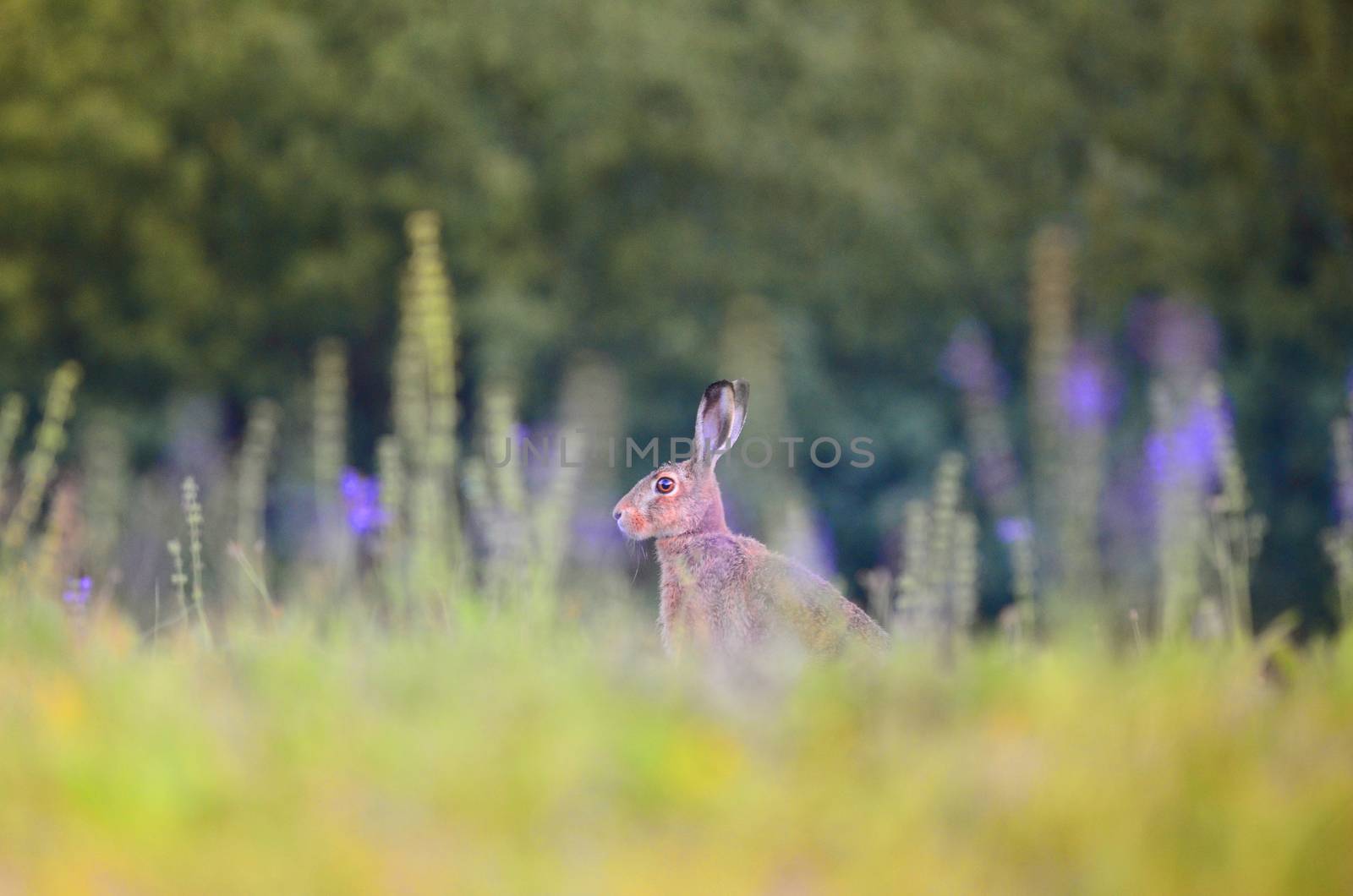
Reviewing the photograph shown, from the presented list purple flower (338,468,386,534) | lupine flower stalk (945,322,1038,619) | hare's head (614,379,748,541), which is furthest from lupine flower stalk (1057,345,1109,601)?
lupine flower stalk (945,322,1038,619)

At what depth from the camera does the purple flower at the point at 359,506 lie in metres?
6.53

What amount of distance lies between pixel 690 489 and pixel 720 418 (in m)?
0.39

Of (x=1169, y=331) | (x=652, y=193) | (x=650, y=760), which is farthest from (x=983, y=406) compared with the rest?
(x=650, y=760)

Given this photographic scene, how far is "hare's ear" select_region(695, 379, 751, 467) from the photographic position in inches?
282

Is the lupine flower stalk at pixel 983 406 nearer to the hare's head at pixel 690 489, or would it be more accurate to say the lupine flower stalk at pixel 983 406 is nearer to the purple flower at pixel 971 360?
the purple flower at pixel 971 360

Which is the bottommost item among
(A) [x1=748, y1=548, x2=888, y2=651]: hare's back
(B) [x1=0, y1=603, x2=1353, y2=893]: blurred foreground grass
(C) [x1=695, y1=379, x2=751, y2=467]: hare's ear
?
(B) [x1=0, y1=603, x2=1353, y2=893]: blurred foreground grass

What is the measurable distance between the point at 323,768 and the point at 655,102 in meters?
14.0

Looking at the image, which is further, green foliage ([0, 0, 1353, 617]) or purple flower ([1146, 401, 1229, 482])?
green foliage ([0, 0, 1353, 617])

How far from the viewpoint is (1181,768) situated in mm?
3311

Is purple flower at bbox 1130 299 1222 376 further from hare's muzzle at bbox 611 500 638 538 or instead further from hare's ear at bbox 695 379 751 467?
hare's muzzle at bbox 611 500 638 538

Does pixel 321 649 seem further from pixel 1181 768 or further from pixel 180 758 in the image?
pixel 1181 768

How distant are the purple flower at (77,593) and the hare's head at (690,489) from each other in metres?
2.42

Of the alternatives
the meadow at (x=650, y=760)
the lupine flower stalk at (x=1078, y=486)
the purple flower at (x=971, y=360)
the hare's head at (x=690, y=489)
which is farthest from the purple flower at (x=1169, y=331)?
the meadow at (x=650, y=760)

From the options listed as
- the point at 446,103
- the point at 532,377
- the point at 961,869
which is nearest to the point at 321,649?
the point at 961,869
